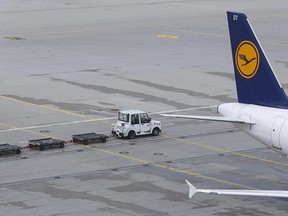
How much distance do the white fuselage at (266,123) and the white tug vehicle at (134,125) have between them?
15252mm

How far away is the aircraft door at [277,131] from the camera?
52.2 m

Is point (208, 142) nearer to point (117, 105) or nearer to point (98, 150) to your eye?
point (98, 150)

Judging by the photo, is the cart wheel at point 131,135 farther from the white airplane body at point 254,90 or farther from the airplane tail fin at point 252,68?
the airplane tail fin at point 252,68

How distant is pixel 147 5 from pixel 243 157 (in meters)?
85.0

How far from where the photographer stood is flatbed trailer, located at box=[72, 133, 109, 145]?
223 ft

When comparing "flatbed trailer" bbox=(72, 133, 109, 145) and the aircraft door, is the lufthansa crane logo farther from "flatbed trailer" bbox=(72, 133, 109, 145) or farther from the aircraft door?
"flatbed trailer" bbox=(72, 133, 109, 145)

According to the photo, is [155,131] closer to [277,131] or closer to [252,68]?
[252,68]

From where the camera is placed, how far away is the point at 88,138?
6794cm

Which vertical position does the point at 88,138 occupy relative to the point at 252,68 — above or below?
below

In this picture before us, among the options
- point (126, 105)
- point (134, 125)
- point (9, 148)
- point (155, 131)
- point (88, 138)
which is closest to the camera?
point (9, 148)

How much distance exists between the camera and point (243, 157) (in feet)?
211

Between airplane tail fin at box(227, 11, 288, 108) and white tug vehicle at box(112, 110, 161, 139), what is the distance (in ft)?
54.1

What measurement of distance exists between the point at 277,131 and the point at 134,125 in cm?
1973

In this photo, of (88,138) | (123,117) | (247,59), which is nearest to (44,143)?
(88,138)
